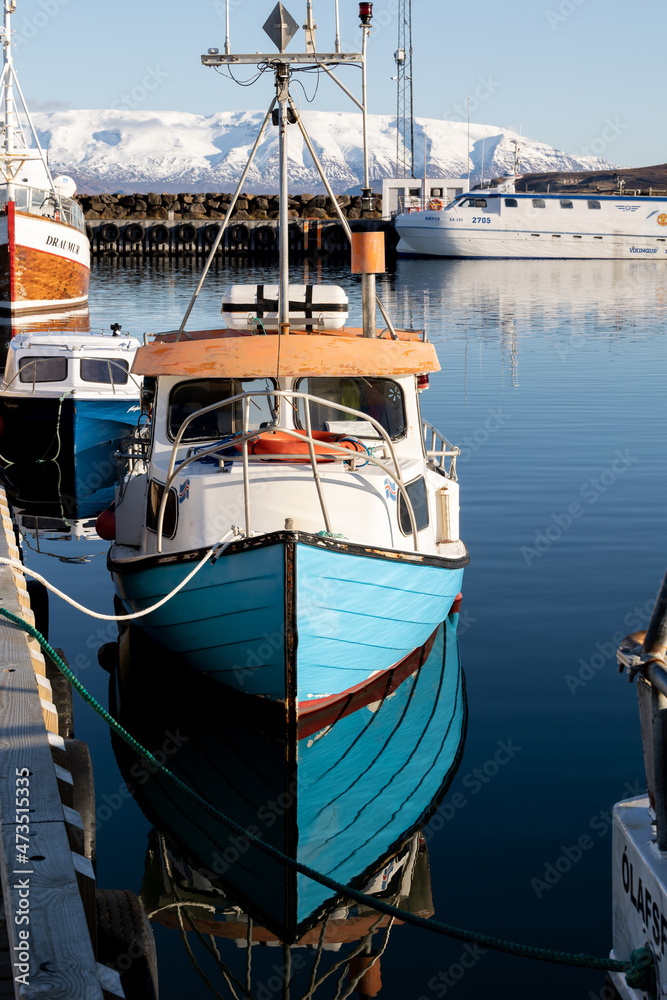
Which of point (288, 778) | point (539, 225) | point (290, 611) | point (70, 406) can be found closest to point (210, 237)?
point (539, 225)

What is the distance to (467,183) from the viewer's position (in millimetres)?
83688

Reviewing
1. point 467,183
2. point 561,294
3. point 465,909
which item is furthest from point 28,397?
point 467,183

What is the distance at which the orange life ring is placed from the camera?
8.45m

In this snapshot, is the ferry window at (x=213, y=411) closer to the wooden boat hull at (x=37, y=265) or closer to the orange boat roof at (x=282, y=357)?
the orange boat roof at (x=282, y=357)

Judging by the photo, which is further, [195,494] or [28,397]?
[28,397]

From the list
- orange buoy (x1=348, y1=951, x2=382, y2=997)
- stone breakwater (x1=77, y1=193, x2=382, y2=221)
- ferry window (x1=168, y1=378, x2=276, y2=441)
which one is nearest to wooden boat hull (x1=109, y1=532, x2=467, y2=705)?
ferry window (x1=168, y1=378, x2=276, y2=441)

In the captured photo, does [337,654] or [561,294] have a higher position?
[561,294]

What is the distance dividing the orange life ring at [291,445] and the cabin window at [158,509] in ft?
2.24

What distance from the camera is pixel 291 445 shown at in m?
8.55

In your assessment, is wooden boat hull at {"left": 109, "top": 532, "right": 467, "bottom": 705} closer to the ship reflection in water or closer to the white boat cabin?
the ship reflection in water

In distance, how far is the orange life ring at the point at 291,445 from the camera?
8445mm

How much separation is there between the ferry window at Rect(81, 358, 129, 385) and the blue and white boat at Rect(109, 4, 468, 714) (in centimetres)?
734

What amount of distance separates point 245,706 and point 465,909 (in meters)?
2.57

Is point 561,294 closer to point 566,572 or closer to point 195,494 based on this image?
point 566,572
